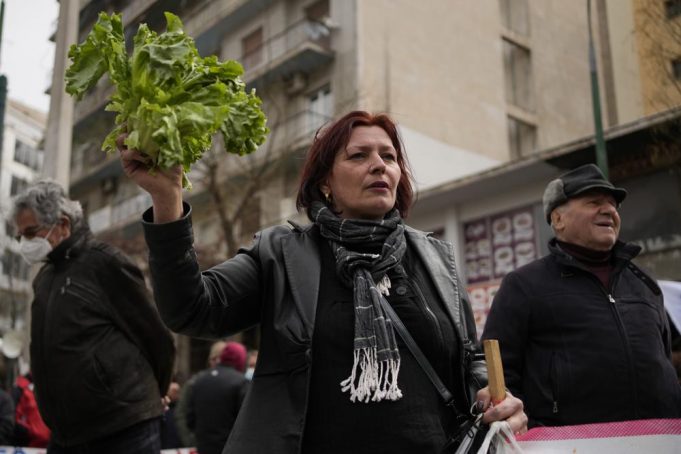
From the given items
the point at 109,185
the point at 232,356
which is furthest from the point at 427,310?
the point at 109,185

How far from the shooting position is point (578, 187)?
13.9ft

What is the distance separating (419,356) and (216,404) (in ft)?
19.7

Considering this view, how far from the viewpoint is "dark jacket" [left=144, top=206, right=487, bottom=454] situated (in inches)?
84.7

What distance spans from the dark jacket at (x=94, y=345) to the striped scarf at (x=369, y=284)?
1.81 m

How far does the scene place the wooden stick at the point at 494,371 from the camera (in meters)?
2.35

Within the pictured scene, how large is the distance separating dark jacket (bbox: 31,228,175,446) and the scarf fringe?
2.02 meters

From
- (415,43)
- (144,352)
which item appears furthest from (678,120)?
(415,43)

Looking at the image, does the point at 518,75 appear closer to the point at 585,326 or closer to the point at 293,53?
the point at 293,53

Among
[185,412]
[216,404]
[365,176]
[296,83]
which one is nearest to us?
[365,176]

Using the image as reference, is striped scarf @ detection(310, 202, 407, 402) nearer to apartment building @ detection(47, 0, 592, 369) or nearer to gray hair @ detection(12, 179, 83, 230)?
gray hair @ detection(12, 179, 83, 230)

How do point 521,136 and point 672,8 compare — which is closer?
point 672,8

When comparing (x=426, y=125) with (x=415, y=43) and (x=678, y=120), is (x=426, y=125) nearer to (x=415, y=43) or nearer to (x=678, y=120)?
(x=415, y=43)

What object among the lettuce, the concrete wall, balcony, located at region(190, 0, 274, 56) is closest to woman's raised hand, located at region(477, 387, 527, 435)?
the lettuce

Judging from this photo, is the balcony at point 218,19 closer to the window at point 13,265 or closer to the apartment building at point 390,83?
the apartment building at point 390,83
